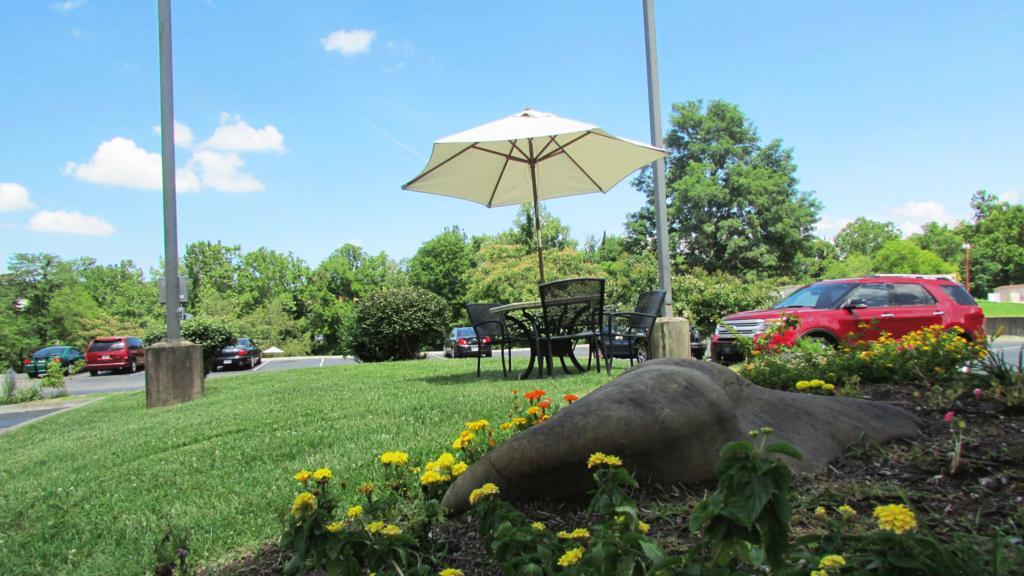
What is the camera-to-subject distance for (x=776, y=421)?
8.41 ft

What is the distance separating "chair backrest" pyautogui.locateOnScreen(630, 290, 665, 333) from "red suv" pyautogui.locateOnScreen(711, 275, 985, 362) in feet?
6.60

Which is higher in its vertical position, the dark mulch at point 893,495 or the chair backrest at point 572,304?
the chair backrest at point 572,304

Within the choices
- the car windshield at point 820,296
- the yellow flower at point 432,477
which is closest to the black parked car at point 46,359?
the car windshield at point 820,296

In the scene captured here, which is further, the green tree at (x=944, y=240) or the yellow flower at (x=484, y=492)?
the green tree at (x=944, y=240)

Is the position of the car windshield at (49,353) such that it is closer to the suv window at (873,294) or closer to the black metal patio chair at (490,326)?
the black metal patio chair at (490,326)

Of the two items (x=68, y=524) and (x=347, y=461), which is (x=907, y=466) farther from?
(x=68, y=524)

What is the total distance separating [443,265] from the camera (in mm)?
55938

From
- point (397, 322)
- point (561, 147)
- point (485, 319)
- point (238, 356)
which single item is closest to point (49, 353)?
point (238, 356)

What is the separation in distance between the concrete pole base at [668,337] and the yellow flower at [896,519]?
5.96 meters

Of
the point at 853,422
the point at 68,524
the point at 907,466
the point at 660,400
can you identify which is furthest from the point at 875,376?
the point at 68,524

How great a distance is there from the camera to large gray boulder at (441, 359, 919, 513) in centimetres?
217

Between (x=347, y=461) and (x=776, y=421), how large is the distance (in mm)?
2246

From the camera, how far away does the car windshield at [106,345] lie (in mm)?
27781

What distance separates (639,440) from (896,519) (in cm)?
114
